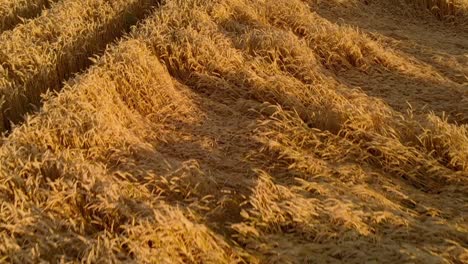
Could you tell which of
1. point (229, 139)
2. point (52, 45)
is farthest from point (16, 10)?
point (229, 139)

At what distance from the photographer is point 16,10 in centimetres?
615

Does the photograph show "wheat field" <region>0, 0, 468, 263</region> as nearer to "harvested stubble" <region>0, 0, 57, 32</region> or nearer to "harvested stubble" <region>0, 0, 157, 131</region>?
"harvested stubble" <region>0, 0, 157, 131</region>

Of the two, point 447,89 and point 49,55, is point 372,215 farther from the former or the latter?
point 49,55

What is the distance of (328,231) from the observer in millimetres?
2936

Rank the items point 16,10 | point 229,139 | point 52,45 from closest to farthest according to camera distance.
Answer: point 229,139, point 52,45, point 16,10

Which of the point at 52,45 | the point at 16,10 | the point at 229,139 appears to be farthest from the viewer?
the point at 16,10

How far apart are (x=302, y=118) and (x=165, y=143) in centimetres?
104

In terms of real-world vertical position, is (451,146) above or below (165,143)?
above

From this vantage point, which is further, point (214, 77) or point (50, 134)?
point (214, 77)

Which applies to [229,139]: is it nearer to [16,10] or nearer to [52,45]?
[52,45]

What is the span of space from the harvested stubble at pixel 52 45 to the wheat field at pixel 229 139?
19 mm

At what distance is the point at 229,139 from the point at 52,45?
2023 millimetres

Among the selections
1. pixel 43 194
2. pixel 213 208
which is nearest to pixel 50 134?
pixel 43 194

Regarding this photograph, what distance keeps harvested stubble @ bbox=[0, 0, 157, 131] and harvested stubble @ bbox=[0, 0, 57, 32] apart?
55cm
